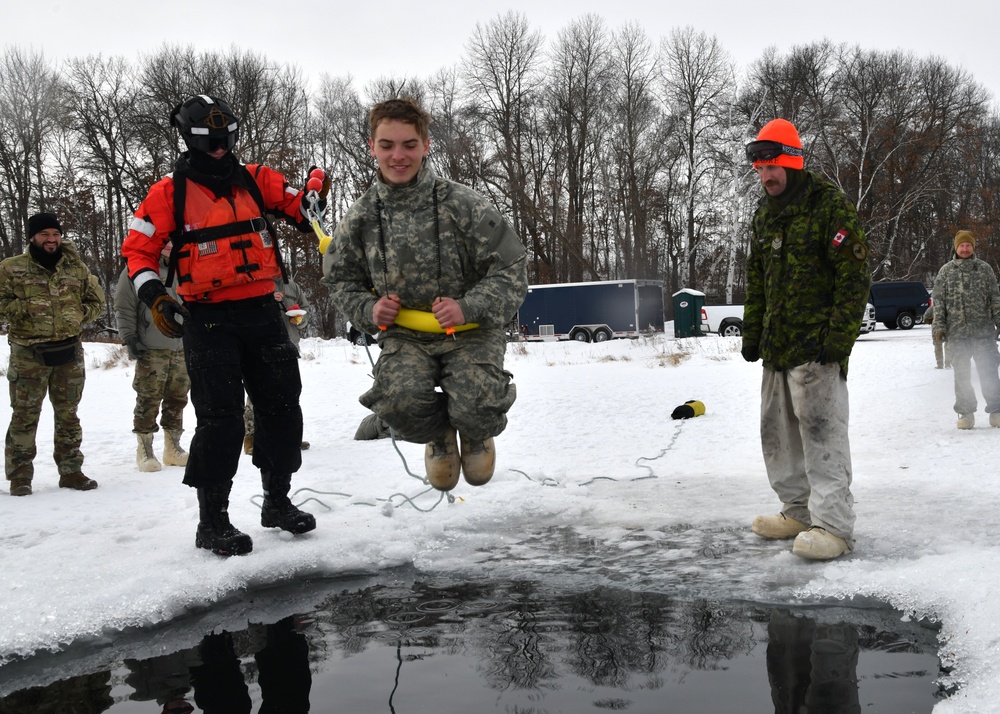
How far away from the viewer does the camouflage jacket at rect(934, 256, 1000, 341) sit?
348 inches

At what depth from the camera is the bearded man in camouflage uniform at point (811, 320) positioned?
421 cm

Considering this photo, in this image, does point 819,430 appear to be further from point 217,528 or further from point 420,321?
point 217,528

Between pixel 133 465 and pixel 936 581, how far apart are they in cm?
718

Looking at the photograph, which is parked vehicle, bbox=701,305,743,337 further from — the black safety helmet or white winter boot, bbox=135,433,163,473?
the black safety helmet

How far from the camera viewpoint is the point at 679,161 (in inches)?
1699

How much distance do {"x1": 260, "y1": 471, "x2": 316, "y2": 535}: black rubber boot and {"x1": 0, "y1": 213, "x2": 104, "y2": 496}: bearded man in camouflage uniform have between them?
9.11 ft

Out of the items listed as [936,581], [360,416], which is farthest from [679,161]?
[936,581]

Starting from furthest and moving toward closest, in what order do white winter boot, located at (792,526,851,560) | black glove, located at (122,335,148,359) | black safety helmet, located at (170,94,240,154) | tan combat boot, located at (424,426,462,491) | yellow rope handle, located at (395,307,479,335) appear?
black glove, located at (122,335,148,359)
tan combat boot, located at (424,426,462,491)
black safety helmet, located at (170,94,240,154)
yellow rope handle, located at (395,307,479,335)
white winter boot, located at (792,526,851,560)

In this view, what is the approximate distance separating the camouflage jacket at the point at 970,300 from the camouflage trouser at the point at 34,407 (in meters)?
8.28

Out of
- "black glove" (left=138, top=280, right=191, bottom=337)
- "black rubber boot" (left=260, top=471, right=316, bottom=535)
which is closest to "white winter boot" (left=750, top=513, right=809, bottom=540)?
"black rubber boot" (left=260, top=471, right=316, bottom=535)

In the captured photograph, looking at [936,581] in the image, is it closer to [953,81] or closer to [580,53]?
[580,53]

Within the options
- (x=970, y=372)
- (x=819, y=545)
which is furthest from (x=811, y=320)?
(x=970, y=372)

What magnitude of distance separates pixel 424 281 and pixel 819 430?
215 cm

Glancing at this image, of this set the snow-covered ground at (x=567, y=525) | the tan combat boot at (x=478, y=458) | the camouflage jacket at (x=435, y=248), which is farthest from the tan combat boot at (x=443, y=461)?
the camouflage jacket at (x=435, y=248)
